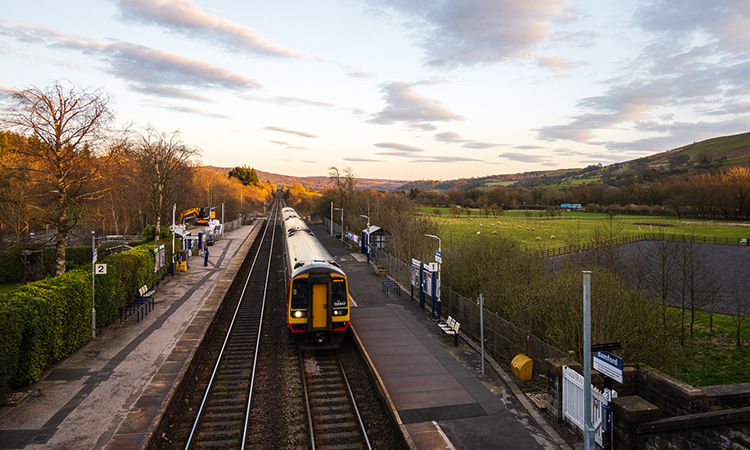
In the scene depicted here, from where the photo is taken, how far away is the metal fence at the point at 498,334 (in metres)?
12.3

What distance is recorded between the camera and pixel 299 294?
45.9 ft

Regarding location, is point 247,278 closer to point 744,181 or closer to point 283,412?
point 283,412

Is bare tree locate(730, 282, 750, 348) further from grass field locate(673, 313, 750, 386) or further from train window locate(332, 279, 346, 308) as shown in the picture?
train window locate(332, 279, 346, 308)

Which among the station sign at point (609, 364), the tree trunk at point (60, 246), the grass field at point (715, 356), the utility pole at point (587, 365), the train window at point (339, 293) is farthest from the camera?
the tree trunk at point (60, 246)

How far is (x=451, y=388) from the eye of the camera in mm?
11281

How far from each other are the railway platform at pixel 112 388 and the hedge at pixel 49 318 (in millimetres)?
470

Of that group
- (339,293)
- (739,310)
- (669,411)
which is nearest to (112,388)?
(339,293)

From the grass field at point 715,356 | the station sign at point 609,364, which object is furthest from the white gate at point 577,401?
the grass field at point 715,356

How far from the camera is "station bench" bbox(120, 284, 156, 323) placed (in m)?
18.4

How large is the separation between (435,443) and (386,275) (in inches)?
807

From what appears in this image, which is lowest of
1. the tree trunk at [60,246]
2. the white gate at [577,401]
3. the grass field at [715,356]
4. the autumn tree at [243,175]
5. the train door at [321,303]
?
the grass field at [715,356]

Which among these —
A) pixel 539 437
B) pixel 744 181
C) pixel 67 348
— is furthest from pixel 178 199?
pixel 744 181

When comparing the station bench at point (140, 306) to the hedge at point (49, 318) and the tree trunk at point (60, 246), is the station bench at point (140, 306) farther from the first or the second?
the tree trunk at point (60, 246)

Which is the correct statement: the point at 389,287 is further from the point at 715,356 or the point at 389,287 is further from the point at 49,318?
the point at 715,356
